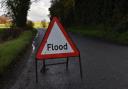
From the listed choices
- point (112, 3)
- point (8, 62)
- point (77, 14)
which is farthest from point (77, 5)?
point (8, 62)

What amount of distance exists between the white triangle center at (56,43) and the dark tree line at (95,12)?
25.5 meters

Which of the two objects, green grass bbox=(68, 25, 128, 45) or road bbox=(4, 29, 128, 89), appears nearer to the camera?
road bbox=(4, 29, 128, 89)

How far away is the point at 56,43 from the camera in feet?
35.0

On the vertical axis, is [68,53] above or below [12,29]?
above

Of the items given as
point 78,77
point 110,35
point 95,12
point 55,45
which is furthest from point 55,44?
point 95,12

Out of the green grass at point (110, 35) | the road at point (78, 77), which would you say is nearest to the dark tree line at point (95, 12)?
Answer: the green grass at point (110, 35)

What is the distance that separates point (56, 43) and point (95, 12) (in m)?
45.4

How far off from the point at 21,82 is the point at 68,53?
1508 millimetres

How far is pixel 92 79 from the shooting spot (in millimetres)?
10531

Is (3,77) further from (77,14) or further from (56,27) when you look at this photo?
(77,14)

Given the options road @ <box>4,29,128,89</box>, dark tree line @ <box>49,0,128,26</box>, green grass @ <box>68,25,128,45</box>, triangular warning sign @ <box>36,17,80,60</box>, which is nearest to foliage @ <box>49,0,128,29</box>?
dark tree line @ <box>49,0,128,26</box>

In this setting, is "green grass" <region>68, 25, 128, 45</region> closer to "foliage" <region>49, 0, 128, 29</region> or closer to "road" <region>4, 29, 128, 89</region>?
"foliage" <region>49, 0, 128, 29</region>

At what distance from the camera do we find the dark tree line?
40.2m

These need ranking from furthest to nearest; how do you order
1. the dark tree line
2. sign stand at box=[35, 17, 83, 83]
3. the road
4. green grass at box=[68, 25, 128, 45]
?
1. the dark tree line
2. green grass at box=[68, 25, 128, 45]
3. sign stand at box=[35, 17, 83, 83]
4. the road
